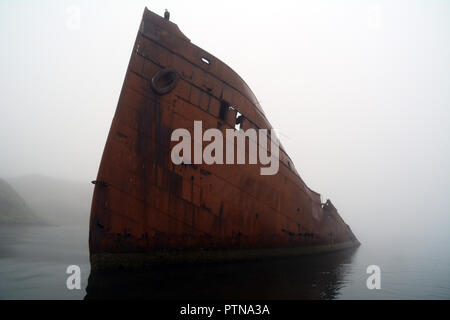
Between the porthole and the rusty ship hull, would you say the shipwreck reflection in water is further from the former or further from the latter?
the porthole

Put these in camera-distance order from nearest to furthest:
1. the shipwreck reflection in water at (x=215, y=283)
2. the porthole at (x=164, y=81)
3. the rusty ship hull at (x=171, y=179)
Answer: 1. the shipwreck reflection in water at (x=215, y=283)
2. the rusty ship hull at (x=171, y=179)
3. the porthole at (x=164, y=81)

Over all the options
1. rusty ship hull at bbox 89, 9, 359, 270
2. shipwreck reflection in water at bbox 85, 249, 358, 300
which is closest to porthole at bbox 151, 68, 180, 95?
rusty ship hull at bbox 89, 9, 359, 270

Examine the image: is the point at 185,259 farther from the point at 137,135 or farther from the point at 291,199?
the point at 291,199

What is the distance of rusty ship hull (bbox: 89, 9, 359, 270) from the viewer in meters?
6.24

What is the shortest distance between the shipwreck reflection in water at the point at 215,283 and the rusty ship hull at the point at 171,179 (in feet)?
1.14

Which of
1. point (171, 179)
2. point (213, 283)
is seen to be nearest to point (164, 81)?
point (171, 179)

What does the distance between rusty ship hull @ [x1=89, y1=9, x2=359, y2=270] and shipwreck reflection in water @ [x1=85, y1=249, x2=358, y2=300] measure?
35cm

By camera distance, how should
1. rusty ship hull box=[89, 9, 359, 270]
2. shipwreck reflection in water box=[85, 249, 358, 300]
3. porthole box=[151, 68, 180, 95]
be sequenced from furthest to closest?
porthole box=[151, 68, 180, 95]
rusty ship hull box=[89, 9, 359, 270]
shipwreck reflection in water box=[85, 249, 358, 300]

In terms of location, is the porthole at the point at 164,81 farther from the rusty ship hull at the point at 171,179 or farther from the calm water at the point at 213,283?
the calm water at the point at 213,283

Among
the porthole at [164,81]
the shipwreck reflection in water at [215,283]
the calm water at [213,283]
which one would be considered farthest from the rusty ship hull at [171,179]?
the calm water at [213,283]

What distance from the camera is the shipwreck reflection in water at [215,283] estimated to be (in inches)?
199

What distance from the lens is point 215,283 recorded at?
231 inches

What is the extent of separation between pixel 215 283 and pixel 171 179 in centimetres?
264

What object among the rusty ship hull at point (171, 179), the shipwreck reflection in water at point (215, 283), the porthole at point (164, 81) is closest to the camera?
the shipwreck reflection in water at point (215, 283)
